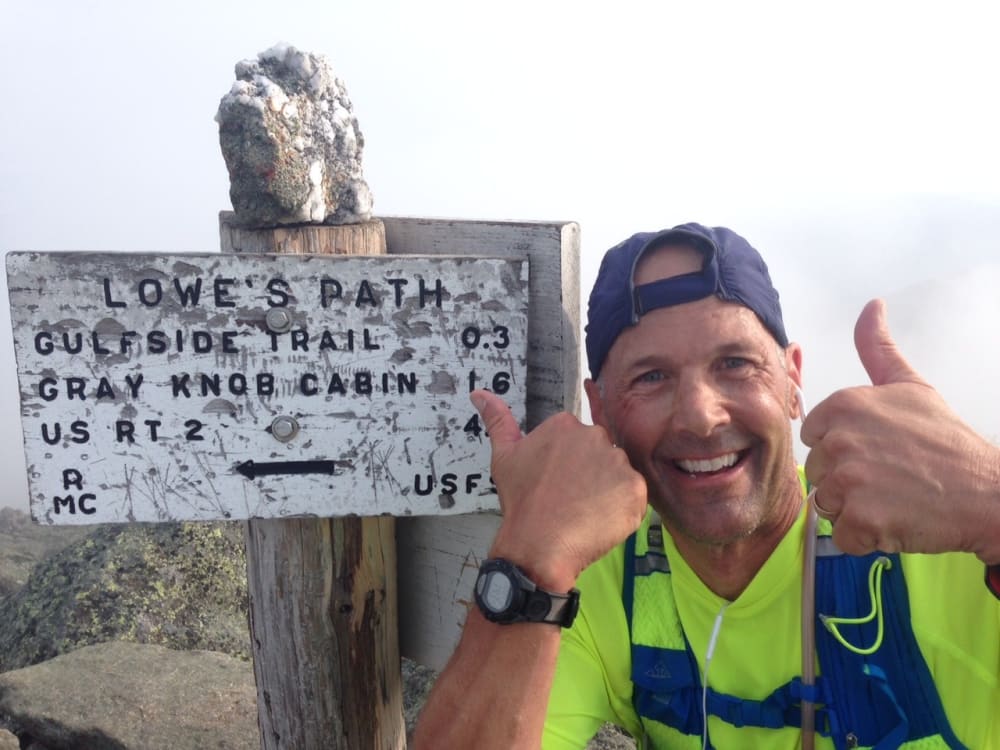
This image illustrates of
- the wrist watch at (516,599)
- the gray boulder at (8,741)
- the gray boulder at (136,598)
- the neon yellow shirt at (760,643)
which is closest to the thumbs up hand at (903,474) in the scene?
the neon yellow shirt at (760,643)

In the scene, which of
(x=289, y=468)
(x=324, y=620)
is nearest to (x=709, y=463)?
(x=289, y=468)

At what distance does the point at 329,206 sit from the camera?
2697mm

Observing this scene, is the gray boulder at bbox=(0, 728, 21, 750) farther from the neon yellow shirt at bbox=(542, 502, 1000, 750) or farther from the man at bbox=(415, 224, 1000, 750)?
the neon yellow shirt at bbox=(542, 502, 1000, 750)

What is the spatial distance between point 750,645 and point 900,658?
13.8 inches

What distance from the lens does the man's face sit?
2385 mm

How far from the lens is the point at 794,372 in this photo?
8.71ft

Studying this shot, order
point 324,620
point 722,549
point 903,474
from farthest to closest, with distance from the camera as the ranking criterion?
point 324,620 → point 722,549 → point 903,474

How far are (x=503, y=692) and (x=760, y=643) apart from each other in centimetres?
67

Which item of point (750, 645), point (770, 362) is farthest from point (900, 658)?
point (770, 362)

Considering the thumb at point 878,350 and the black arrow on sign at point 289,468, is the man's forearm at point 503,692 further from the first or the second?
the thumb at point 878,350

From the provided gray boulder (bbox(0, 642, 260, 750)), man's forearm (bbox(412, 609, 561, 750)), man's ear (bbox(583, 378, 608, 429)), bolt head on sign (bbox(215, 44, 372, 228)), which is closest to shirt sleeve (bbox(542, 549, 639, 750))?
man's forearm (bbox(412, 609, 561, 750))

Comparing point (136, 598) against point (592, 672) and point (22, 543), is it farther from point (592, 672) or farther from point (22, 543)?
point (22, 543)

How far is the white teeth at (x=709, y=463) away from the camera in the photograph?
238cm

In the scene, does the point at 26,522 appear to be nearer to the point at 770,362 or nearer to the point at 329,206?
the point at 329,206
